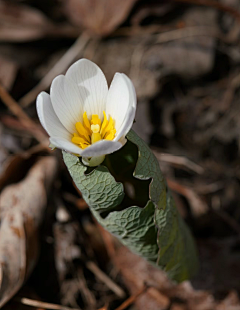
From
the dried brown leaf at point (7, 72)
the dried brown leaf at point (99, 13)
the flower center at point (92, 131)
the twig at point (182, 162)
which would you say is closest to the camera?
the flower center at point (92, 131)

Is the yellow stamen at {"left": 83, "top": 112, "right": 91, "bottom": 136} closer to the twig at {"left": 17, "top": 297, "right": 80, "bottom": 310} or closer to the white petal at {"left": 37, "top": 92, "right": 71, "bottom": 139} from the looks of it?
the white petal at {"left": 37, "top": 92, "right": 71, "bottom": 139}

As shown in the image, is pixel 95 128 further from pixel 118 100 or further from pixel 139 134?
pixel 139 134

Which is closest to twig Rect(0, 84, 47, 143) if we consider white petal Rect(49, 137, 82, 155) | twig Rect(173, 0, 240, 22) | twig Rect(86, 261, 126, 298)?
twig Rect(86, 261, 126, 298)

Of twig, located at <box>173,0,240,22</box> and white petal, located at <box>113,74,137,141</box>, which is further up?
white petal, located at <box>113,74,137,141</box>

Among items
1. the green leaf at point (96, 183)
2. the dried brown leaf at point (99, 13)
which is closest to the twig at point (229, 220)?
the green leaf at point (96, 183)

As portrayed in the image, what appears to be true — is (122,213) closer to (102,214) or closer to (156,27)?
(102,214)

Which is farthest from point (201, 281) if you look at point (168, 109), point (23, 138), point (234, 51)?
point (234, 51)

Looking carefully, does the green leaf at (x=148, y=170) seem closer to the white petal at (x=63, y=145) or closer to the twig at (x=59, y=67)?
the white petal at (x=63, y=145)
